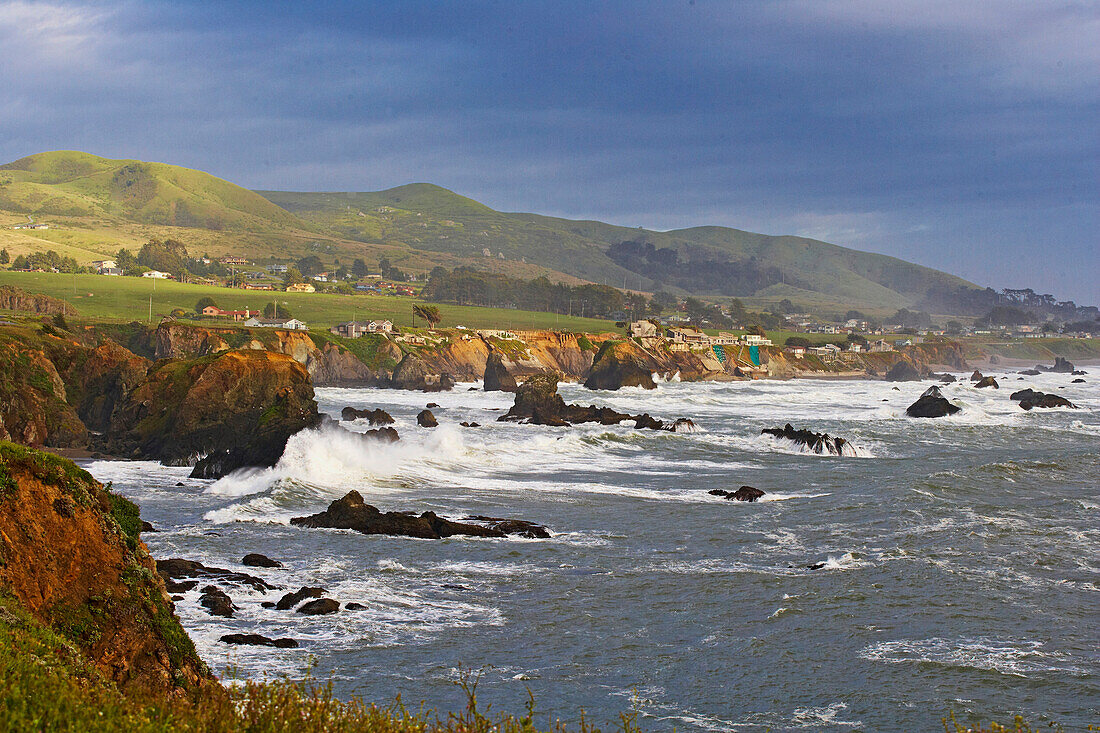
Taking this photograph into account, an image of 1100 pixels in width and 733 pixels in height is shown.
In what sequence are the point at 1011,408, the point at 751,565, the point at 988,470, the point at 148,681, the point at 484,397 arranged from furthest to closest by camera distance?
the point at 484,397
the point at 1011,408
the point at 988,470
the point at 751,565
the point at 148,681

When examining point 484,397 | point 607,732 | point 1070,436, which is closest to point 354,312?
point 484,397

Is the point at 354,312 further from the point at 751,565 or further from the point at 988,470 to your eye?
the point at 751,565

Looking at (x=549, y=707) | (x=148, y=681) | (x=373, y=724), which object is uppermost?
(x=373, y=724)

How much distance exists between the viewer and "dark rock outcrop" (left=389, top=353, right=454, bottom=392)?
9850 cm

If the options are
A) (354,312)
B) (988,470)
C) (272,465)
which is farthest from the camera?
(354,312)

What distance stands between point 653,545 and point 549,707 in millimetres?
11965

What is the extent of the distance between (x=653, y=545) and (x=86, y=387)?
3678cm

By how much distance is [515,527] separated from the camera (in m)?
28.0

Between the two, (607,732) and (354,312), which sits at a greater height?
(354,312)

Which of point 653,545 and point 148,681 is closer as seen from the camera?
point 148,681

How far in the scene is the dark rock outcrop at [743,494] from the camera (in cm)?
3434

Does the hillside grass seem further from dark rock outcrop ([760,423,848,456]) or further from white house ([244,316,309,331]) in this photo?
dark rock outcrop ([760,423,848,456])

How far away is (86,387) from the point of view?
4969 cm

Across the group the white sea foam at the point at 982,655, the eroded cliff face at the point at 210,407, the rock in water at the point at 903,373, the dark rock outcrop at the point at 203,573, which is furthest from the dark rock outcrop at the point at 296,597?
the rock in water at the point at 903,373
